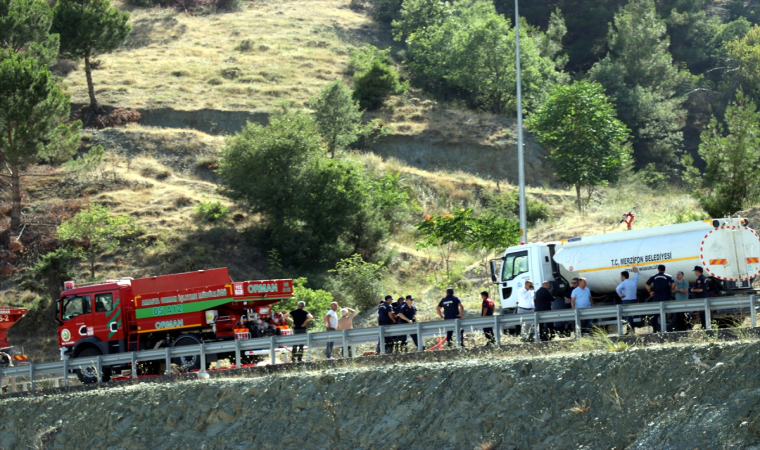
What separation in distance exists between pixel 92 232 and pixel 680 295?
27.7 m

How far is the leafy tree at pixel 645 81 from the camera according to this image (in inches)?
2494

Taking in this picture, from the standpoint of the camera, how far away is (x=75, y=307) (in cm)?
2044

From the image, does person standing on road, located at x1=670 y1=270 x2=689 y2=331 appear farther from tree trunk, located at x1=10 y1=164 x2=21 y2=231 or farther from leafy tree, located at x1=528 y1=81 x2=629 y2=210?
tree trunk, located at x1=10 y1=164 x2=21 y2=231

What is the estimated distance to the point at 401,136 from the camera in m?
56.0

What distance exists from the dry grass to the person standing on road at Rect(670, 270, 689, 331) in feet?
142

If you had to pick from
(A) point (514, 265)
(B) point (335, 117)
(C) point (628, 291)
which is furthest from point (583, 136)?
(C) point (628, 291)

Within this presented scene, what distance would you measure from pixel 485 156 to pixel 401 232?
13788 mm

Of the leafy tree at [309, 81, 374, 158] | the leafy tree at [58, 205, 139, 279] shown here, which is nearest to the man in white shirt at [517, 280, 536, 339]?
the leafy tree at [58, 205, 139, 279]

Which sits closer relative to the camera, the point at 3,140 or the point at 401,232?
the point at 3,140

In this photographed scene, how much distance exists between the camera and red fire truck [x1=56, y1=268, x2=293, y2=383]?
62.6 ft

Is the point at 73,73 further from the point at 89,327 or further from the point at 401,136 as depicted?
the point at 89,327

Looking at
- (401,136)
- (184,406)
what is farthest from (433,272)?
(184,406)

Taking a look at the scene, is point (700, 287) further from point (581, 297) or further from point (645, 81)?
point (645, 81)

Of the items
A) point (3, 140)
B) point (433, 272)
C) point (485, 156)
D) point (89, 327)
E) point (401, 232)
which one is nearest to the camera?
point (89, 327)
